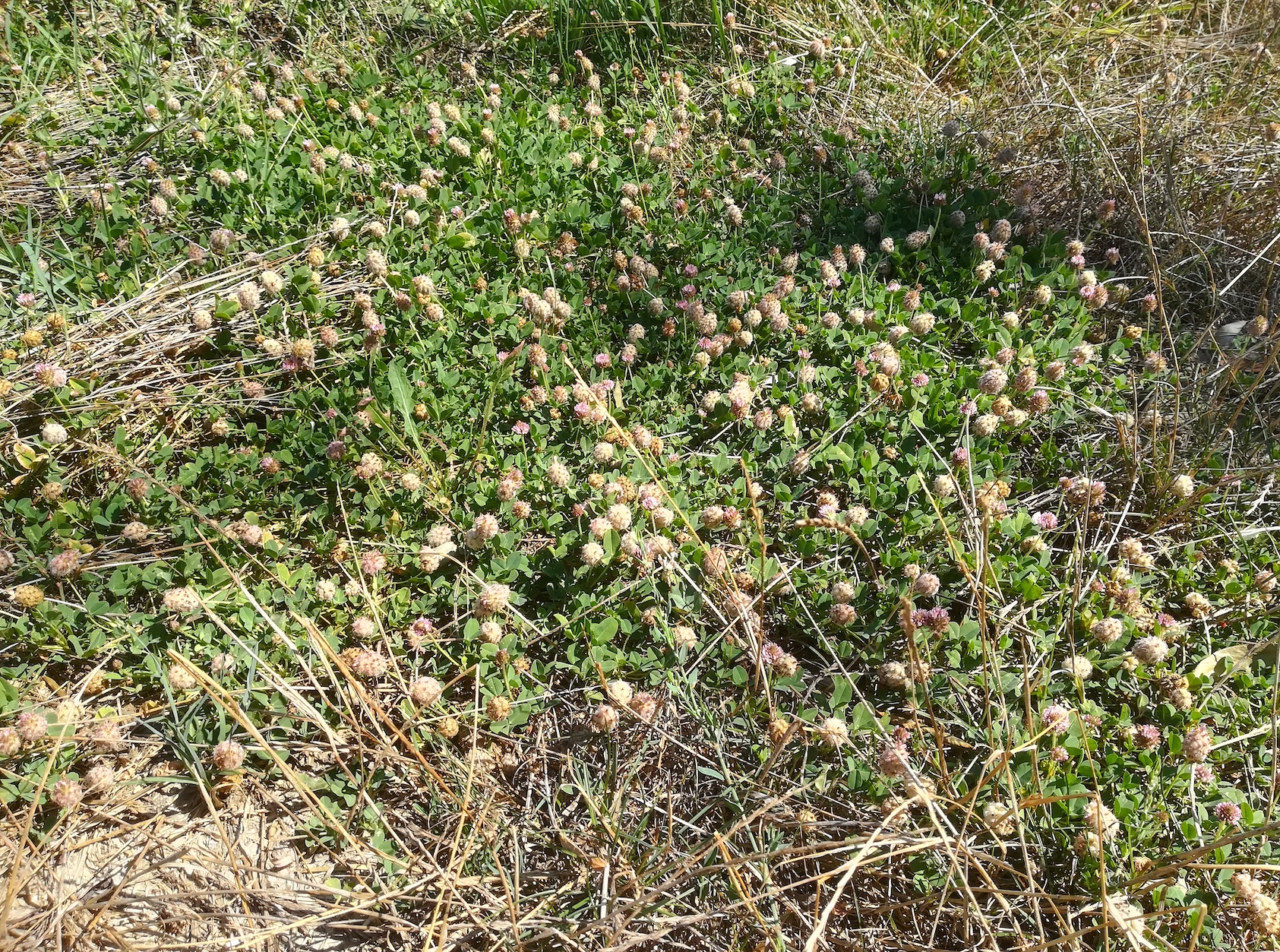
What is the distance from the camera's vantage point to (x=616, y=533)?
2113 millimetres

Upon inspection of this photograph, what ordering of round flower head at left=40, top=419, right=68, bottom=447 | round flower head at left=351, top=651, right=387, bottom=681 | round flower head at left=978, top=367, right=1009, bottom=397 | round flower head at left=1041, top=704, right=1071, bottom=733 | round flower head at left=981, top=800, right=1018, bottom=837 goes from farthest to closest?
round flower head at left=978, top=367, right=1009, bottom=397
round flower head at left=40, top=419, right=68, bottom=447
round flower head at left=351, top=651, right=387, bottom=681
round flower head at left=1041, top=704, right=1071, bottom=733
round flower head at left=981, top=800, right=1018, bottom=837

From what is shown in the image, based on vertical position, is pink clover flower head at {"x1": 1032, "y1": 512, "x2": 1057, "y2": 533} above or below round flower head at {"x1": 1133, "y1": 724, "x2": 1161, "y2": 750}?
above

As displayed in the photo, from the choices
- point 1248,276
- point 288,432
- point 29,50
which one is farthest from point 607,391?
point 29,50

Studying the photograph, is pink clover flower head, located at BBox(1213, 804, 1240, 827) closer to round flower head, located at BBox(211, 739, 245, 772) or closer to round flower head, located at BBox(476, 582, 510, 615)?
round flower head, located at BBox(476, 582, 510, 615)

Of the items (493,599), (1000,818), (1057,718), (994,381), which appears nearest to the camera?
(1000,818)

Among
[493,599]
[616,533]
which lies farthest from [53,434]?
[616,533]

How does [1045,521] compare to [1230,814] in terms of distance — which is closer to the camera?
[1230,814]

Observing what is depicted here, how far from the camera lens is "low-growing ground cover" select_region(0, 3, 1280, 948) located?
1700 millimetres

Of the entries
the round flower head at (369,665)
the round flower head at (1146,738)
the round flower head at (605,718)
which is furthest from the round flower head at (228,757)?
the round flower head at (1146,738)

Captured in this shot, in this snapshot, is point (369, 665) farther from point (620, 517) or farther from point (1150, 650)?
point (1150, 650)

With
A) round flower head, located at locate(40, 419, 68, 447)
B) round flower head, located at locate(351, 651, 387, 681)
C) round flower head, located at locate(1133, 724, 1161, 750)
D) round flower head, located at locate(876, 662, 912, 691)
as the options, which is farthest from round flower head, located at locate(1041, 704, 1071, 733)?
round flower head, located at locate(40, 419, 68, 447)

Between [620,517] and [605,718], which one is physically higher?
[620,517]

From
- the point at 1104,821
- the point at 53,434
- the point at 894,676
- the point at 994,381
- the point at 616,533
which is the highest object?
the point at 53,434

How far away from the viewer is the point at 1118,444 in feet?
8.10
